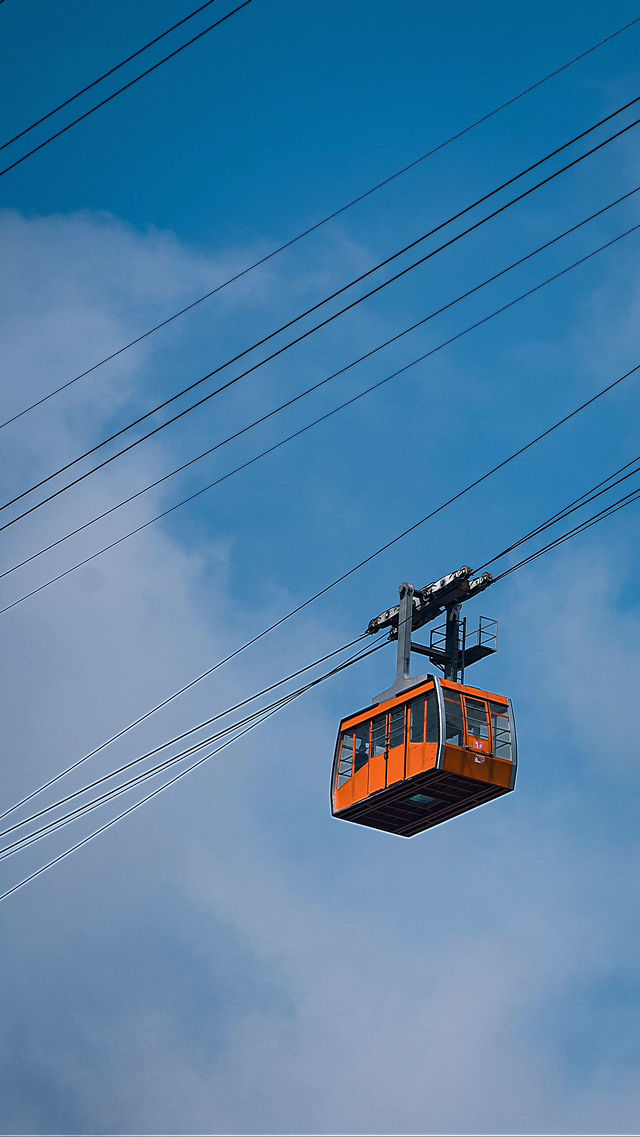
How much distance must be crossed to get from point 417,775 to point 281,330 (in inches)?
470

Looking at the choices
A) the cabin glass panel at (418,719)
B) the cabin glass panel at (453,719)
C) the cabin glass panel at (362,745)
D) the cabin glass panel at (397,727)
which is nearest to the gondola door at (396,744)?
the cabin glass panel at (397,727)

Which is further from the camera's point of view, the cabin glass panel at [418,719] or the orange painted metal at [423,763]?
the cabin glass panel at [418,719]

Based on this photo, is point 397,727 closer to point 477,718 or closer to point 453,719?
point 453,719

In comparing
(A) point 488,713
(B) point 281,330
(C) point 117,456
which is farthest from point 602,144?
(A) point 488,713

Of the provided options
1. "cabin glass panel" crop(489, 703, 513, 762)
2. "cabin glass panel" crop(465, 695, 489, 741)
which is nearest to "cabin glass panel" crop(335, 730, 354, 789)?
"cabin glass panel" crop(465, 695, 489, 741)

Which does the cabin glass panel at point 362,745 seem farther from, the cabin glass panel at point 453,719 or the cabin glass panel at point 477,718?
the cabin glass panel at point 477,718

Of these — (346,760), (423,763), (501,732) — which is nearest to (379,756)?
(346,760)

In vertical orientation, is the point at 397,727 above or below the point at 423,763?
above

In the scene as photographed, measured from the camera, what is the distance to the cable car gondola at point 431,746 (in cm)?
3712

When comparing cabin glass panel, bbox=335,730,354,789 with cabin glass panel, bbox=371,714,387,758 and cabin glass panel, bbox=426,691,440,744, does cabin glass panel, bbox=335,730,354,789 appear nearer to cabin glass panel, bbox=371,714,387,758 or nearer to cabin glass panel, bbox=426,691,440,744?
cabin glass panel, bbox=371,714,387,758

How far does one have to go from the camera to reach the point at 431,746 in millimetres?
36812

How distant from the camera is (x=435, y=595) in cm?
4050

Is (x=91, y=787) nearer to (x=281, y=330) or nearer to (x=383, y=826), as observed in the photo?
(x=383, y=826)

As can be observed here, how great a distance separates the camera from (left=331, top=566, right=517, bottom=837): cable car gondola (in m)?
37.1
